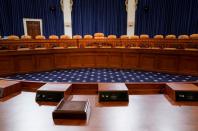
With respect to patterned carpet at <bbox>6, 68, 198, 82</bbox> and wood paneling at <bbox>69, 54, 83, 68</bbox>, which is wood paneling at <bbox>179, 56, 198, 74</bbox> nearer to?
patterned carpet at <bbox>6, 68, 198, 82</bbox>

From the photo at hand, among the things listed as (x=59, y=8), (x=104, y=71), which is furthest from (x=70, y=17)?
(x=104, y=71)

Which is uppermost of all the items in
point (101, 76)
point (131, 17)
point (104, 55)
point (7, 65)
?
point (131, 17)

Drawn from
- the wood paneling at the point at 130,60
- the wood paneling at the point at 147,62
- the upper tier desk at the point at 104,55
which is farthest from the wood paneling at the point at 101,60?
the wood paneling at the point at 147,62

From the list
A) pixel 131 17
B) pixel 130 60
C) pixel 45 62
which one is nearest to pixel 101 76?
pixel 130 60

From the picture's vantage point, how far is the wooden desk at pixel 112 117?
0.91m

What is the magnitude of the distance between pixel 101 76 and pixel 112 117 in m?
3.81

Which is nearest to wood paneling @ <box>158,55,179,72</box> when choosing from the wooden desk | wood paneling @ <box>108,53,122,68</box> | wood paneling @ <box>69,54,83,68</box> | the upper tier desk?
the upper tier desk

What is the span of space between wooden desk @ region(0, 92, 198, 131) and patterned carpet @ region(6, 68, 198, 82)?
3.22 m

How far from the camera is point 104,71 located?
5.44 meters

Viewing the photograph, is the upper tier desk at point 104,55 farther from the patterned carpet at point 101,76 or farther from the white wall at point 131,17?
the white wall at point 131,17

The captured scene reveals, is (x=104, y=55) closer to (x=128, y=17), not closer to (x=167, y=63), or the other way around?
(x=167, y=63)

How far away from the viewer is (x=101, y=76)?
191 inches

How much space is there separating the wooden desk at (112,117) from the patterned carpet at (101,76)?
3217 mm

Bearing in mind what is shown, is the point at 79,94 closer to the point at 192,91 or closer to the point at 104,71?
the point at 192,91
